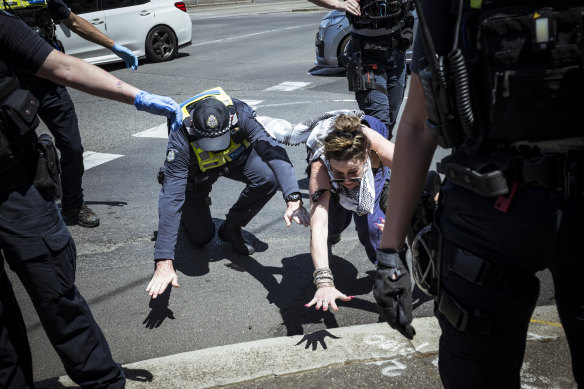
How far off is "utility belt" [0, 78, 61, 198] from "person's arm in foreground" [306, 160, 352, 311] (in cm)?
130

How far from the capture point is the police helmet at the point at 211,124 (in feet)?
12.6

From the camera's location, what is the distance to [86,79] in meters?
2.46

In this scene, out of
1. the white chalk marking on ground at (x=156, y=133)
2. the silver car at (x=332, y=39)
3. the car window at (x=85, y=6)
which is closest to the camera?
the white chalk marking on ground at (x=156, y=133)

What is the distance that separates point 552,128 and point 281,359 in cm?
192

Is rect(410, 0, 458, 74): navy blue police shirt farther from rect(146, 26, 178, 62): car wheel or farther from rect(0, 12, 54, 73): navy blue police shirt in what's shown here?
rect(146, 26, 178, 62): car wheel

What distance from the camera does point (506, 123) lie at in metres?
1.44

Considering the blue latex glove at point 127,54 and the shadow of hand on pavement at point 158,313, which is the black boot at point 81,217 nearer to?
the blue latex glove at point 127,54

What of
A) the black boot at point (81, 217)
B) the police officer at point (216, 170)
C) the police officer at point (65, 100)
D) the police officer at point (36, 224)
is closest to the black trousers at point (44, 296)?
the police officer at point (36, 224)

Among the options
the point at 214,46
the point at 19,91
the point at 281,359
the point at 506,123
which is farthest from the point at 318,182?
the point at 214,46

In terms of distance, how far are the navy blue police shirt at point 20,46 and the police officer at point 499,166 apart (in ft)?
4.69

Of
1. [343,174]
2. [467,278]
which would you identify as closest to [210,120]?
[343,174]

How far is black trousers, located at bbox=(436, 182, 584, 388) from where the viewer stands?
1400 mm

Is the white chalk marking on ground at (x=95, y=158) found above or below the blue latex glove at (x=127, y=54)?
below

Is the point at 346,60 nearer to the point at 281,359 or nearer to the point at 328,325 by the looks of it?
the point at 328,325
